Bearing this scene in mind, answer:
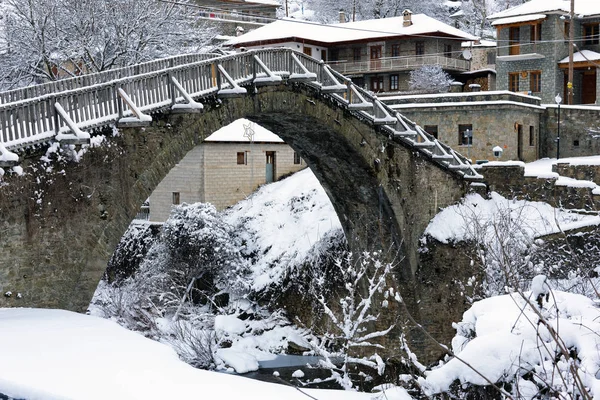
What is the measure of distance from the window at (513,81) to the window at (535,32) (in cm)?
228

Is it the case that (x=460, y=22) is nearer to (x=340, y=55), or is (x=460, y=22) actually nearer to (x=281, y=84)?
(x=340, y=55)

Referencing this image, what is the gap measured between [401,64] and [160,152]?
35.7 meters

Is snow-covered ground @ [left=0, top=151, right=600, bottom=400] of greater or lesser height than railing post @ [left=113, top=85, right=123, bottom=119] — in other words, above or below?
below

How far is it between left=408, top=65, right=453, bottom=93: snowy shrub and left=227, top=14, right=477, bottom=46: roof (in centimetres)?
258

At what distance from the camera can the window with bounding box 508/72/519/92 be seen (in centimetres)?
4622

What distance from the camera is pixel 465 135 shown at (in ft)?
117

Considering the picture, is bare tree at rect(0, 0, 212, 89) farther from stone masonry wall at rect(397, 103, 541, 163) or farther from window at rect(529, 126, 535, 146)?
window at rect(529, 126, 535, 146)

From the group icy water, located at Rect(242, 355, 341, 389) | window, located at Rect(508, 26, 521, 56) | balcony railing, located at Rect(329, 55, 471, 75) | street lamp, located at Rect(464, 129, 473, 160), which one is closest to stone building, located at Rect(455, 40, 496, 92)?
balcony railing, located at Rect(329, 55, 471, 75)

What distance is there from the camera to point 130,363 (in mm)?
11594

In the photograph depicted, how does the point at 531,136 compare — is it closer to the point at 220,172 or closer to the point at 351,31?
the point at 220,172

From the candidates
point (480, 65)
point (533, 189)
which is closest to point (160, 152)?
point (533, 189)

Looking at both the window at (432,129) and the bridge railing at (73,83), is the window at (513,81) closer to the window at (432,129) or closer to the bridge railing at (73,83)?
the window at (432,129)

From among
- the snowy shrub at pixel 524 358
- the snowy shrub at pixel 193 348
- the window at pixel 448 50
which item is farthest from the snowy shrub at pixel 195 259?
the snowy shrub at pixel 524 358

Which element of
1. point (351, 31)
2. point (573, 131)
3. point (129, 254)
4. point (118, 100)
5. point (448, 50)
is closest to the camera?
point (118, 100)
